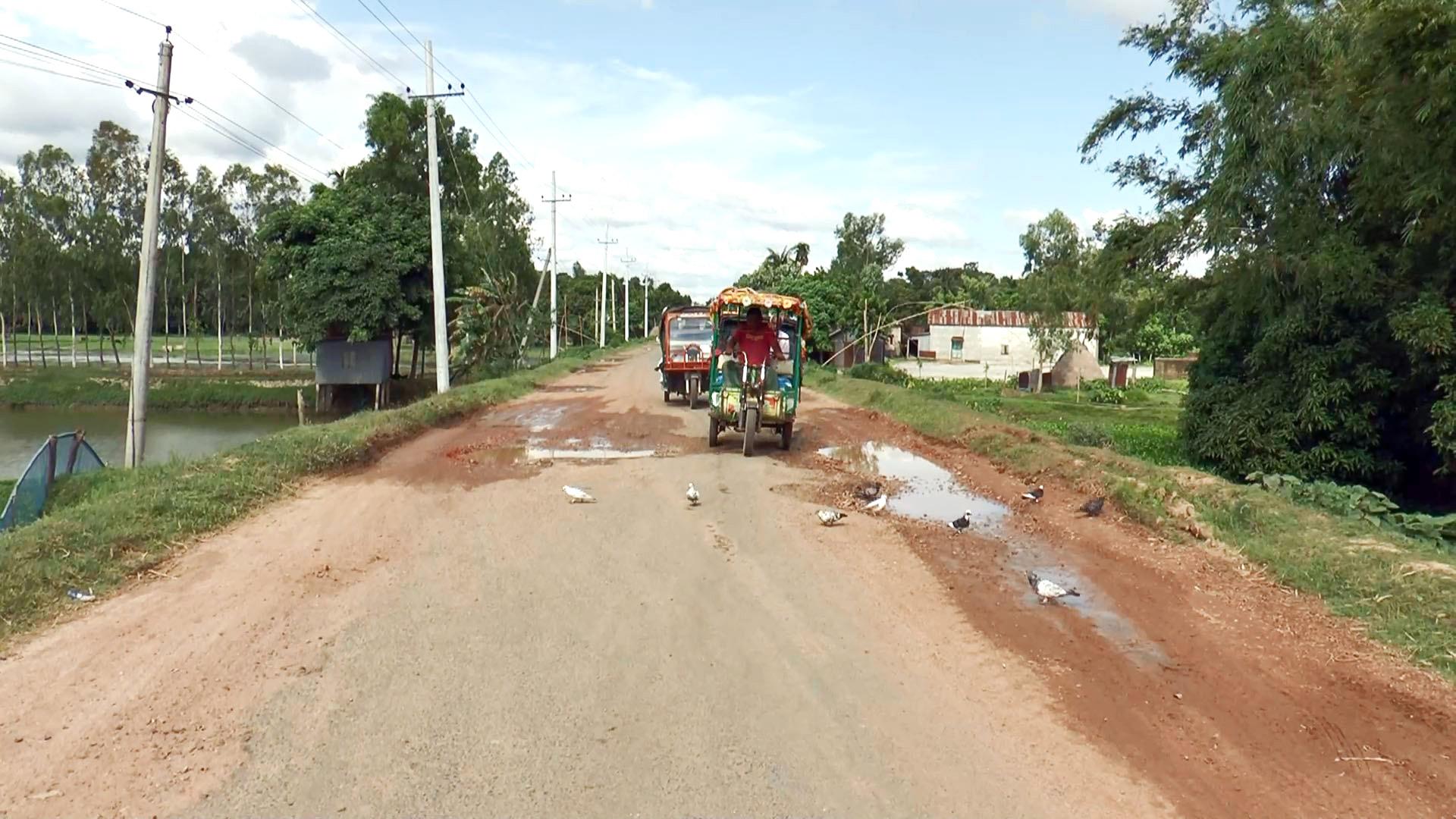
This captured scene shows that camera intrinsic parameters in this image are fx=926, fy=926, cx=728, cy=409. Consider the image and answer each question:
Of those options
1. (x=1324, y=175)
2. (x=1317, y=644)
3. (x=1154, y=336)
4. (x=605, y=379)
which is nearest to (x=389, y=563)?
(x=1317, y=644)

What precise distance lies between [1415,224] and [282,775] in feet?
42.6

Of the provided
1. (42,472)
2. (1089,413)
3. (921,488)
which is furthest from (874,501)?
(1089,413)

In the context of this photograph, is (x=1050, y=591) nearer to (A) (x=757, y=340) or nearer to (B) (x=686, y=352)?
(A) (x=757, y=340)

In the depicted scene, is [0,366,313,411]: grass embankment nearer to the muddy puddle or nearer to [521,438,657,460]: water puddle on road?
[521,438,657,460]: water puddle on road

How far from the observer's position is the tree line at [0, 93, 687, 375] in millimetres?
31703

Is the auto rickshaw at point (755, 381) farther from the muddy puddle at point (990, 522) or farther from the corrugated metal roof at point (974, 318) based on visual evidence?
the corrugated metal roof at point (974, 318)

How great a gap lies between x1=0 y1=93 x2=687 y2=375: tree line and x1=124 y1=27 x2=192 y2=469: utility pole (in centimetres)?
1643

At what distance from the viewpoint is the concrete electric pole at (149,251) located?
14.4m

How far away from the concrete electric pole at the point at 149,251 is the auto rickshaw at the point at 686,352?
10.9 m

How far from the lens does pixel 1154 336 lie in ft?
174

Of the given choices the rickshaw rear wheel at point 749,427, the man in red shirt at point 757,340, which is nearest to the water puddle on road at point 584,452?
the rickshaw rear wheel at point 749,427

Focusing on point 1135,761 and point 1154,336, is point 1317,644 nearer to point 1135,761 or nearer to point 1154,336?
point 1135,761

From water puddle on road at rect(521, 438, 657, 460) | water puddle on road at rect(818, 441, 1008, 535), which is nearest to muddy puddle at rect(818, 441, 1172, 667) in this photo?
water puddle on road at rect(818, 441, 1008, 535)

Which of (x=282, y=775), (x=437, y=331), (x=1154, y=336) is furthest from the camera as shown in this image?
(x=1154, y=336)
